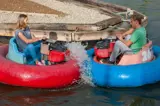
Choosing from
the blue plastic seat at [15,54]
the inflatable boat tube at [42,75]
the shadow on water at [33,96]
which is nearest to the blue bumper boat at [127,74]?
the inflatable boat tube at [42,75]

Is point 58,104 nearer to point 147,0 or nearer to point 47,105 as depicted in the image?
point 47,105

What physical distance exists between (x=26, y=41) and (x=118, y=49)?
2.34m

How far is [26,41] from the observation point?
10016mm

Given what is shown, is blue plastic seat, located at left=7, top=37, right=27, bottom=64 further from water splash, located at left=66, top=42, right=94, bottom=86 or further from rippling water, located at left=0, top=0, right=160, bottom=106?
water splash, located at left=66, top=42, right=94, bottom=86

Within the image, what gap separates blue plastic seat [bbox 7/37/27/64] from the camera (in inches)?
395

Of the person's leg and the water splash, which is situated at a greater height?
the person's leg

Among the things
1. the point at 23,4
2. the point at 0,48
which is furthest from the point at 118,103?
the point at 23,4

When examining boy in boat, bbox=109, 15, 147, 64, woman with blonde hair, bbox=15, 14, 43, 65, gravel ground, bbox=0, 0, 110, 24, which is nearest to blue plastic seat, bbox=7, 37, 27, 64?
woman with blonde hair, bbox=15, 14, 43, 65

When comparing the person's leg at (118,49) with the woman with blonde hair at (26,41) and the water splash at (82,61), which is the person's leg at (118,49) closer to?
the water splash at (82,61)

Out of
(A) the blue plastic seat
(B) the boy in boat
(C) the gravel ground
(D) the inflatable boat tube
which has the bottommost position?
(D) the inflatable boat tube

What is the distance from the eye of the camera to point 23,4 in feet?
54.7

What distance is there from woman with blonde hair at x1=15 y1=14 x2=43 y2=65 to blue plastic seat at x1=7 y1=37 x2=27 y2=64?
0.11m

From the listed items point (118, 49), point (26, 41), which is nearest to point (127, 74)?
point (118, 49)

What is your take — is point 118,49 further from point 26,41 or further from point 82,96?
point 26,41
